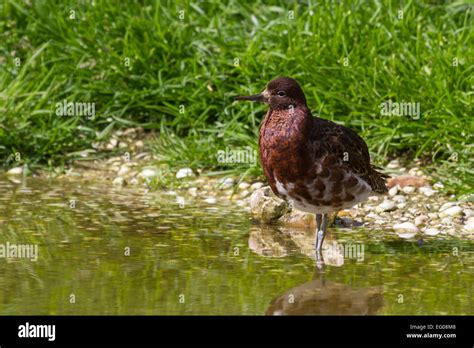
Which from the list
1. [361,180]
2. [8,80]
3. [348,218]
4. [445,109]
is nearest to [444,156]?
[445,109]

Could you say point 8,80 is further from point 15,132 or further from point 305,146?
point 305,146

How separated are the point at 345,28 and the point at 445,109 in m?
1.53

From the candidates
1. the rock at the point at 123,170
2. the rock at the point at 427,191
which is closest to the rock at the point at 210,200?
the rock at the point at 123,170

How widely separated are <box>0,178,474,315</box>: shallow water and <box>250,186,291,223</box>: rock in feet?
0.36

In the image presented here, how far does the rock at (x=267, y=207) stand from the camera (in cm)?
816

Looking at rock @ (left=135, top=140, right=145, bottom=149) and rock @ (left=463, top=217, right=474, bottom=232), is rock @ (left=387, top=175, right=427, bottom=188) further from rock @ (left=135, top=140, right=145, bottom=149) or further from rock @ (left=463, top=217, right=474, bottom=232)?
rock @ (left=135, top=140, right=145, bottom=149)

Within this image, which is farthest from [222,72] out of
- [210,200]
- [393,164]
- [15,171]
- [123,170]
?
[15,171]

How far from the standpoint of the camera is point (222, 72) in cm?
1016

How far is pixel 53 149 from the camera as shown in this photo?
9828mm

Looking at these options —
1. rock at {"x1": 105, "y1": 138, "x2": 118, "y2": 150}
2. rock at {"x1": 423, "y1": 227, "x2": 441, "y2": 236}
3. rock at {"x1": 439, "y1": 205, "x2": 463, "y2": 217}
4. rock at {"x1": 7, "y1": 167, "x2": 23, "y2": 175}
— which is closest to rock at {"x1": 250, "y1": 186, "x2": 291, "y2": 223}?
rock at {"x1": 423, "y1": 227, "x2": 441, "y2": 236}

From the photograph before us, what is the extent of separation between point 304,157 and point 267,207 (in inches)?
44.2

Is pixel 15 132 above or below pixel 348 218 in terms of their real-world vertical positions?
above

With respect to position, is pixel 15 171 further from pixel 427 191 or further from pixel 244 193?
pixel 427 191

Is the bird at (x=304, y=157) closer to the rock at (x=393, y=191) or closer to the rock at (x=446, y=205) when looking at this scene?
the rock at (x=446, y=205)
